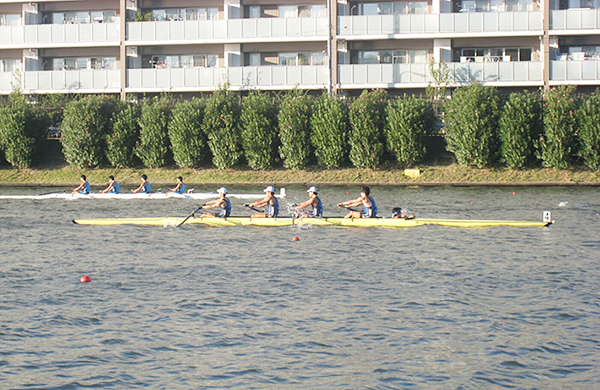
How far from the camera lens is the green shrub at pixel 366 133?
1789 inches

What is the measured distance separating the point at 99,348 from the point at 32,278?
6950 millimetres

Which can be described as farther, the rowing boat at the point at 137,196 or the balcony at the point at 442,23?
the balcony at the point at 442,23

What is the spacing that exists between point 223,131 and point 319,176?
258 inches

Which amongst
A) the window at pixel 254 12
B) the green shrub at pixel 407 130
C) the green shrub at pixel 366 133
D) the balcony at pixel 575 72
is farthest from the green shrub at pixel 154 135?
the balcony at pixel 575 72

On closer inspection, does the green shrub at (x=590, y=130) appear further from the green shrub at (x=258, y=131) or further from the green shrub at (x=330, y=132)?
the green shrub at (x=258, y=131)

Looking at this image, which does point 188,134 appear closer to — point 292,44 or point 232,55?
point 232,55

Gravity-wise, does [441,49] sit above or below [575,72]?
above

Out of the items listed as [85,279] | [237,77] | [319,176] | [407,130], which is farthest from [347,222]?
[237,77]

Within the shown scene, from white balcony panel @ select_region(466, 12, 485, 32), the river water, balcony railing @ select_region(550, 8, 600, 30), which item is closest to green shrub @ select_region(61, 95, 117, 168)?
the river water

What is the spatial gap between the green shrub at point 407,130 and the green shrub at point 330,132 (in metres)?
2.68

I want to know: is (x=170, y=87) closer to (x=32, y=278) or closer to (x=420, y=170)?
(x=420, y=170)

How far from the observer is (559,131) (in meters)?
42.9

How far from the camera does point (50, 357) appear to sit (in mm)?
14805

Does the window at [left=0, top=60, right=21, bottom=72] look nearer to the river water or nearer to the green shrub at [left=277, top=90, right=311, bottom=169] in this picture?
the green shrub at [left=277, top=90, right=311, bottom=169]
